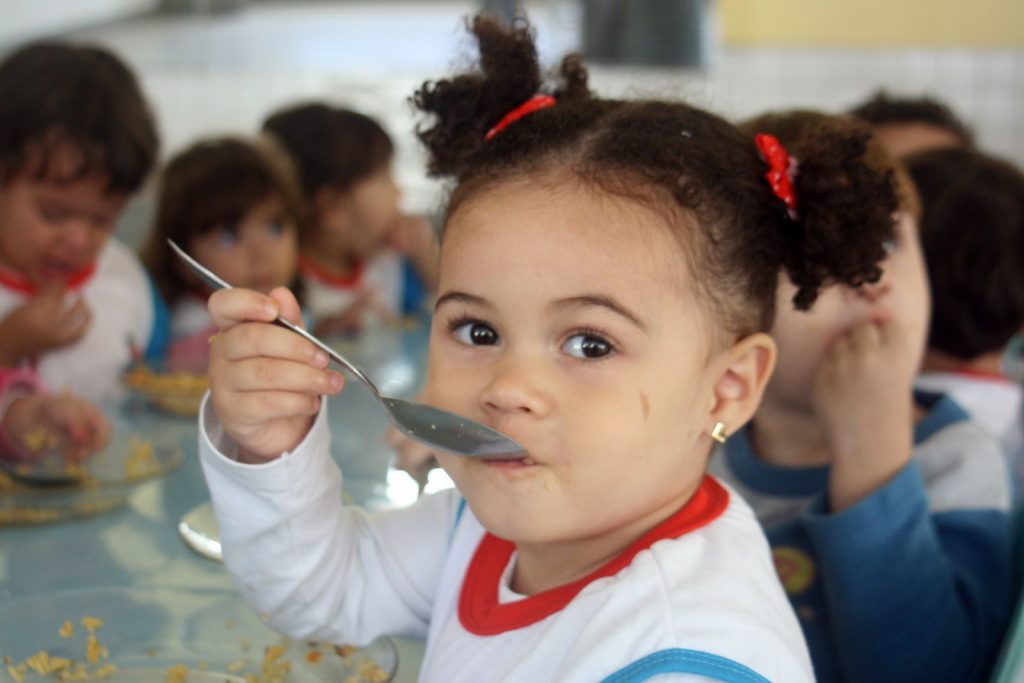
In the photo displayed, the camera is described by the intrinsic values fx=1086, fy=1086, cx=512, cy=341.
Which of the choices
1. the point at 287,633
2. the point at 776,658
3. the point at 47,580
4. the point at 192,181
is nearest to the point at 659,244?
the point at 776,658

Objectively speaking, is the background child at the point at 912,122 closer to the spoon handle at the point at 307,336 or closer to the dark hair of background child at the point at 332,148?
the dark hair of background child at the point at 332,148

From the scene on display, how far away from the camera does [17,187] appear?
1.50 m

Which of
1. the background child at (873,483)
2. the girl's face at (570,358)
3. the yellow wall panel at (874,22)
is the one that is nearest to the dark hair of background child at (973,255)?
the background child at (873,483)

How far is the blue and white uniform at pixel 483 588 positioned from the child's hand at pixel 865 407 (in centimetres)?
28

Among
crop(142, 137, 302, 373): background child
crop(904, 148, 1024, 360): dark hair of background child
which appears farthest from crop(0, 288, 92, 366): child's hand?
crop(904, 148, 1024, 360): dark hair of background child

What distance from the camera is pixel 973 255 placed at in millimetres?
1534

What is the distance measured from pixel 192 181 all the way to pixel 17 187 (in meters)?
0.47

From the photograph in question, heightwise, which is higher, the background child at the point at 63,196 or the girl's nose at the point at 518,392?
the girl's nose at the point at 518,392

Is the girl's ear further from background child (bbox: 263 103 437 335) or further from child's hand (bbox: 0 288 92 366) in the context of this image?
background child (bbox: 263 103 437 335)

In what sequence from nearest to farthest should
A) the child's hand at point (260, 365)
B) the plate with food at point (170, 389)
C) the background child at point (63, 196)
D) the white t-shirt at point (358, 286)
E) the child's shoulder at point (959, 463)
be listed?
1. the child's hand at point (260, 365)
2. the child's shoulder at point (959, 463)
3. the plate with food at point (170, 389)
4. the background child at point (63, 196)
5. the white t-shirt at point (358, 286)

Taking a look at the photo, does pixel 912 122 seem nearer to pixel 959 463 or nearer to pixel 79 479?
pixel 959 463

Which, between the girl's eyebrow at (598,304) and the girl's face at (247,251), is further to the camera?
the girl's face at (247,251)

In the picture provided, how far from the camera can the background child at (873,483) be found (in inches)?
39.0

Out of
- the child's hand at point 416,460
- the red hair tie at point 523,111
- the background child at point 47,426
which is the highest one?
the red hair tie at point 523,111
